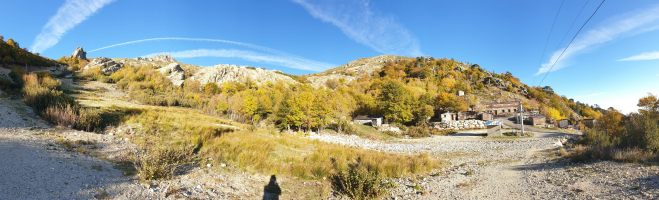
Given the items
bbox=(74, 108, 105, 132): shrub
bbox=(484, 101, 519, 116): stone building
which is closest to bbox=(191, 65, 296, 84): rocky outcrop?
bbox=(484, 101, 519, 116): stone building

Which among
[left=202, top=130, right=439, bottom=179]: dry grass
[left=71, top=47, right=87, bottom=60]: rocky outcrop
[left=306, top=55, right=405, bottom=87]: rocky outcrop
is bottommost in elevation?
[left=202, top=130, right=439, bottom=179]: dry grass

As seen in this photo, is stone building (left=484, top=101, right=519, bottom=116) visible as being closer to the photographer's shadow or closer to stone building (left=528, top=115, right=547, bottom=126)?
stone building (left=528, top=115, right=547, bottom=126)

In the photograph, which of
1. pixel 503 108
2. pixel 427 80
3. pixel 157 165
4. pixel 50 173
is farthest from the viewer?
pixel 427 80

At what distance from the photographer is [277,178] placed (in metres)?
10.1

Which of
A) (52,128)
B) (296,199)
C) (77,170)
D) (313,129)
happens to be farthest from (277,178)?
(313,129)

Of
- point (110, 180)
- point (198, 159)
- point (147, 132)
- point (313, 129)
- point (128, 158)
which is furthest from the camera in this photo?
point (313, 129)

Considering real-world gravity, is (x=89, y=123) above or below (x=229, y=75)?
below

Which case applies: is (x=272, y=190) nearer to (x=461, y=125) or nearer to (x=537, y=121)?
(x=461, y=125)

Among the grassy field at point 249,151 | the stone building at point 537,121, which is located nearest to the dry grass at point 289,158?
the grassy field at point 249,151

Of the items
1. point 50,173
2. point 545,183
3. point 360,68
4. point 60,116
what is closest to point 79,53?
point 60,116

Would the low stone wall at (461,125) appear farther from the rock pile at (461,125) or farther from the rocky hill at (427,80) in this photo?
the rocky hill at (427,80)

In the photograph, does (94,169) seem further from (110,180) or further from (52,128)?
(52,128)

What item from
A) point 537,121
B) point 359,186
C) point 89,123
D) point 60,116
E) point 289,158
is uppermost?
point 537,121

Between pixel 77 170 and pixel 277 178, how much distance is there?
5019 millimetres
